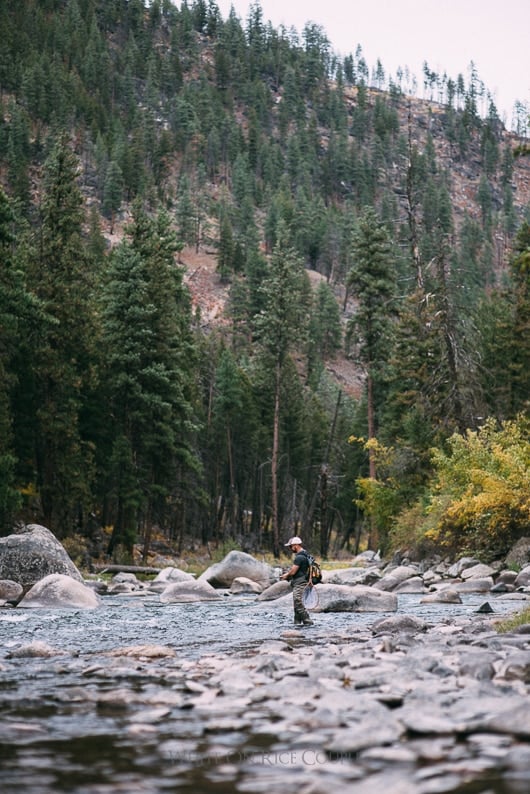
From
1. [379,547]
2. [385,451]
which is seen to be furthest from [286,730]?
[379,547]

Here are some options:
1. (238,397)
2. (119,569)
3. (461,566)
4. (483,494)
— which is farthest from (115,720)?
(238,397)

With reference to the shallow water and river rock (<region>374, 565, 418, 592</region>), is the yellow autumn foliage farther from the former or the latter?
the shallow water

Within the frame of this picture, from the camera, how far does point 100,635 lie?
13.0 meters

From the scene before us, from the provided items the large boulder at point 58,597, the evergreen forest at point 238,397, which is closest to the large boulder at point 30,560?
the large boulder at point 58,597

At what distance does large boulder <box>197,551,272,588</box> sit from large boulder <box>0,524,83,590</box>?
523cm

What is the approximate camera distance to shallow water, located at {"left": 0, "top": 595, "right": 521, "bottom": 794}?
16.2ft

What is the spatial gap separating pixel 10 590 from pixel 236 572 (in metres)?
8.75

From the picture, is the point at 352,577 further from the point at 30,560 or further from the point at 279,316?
the point at 279,316

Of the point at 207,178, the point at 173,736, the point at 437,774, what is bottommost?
the point at 173,736

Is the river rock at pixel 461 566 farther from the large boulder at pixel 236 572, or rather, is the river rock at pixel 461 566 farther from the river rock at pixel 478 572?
the large boulder at pixel 236 572

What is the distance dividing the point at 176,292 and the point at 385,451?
43.2 ft

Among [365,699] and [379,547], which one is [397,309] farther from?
[365,699]

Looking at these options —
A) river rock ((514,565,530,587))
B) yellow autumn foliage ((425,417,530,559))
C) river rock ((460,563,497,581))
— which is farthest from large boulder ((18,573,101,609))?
yellow autumn foliage ((425,417,530,559))

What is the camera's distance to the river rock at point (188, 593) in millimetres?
20981
